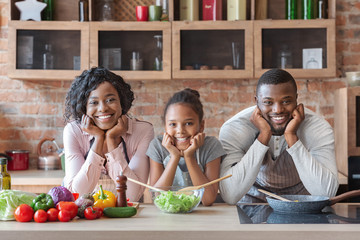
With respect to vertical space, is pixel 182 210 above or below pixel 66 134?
below

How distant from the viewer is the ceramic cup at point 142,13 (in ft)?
11.4

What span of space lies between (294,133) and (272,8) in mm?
1807

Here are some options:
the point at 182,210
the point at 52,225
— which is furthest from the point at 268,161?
the point at 52,225

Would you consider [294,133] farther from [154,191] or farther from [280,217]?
[154,191]

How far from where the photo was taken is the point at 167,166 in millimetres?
1983

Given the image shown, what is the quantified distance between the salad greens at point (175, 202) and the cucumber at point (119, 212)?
11cm

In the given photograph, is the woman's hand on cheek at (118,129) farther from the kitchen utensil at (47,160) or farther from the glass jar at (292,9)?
the glass jar at (292,9)

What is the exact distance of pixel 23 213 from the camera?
1.52 m

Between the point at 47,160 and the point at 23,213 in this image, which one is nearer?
the point at 23,213

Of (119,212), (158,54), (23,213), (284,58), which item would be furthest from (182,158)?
(284,58)

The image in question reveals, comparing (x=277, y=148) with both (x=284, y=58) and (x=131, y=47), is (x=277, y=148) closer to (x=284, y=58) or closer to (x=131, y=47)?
(x=284, y=58)

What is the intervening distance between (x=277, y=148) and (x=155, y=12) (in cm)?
166

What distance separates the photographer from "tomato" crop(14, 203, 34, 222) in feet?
4.99

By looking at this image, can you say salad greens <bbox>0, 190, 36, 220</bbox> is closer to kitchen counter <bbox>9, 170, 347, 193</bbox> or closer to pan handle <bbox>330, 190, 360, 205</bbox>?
pan handle <bbox>330, 190, 360, 205</bbox>
